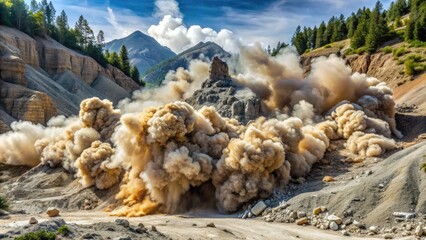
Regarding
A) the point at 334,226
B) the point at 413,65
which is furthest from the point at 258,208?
the point at 413,65

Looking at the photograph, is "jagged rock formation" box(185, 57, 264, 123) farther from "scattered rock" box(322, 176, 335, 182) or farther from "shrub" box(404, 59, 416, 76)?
"shrub" box(404, 59, 416, 76)

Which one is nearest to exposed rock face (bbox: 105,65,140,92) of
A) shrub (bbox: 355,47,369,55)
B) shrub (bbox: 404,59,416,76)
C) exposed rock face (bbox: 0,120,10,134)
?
exposed rock face (bbox: 0,120,10,134)

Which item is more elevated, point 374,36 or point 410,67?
point 374,36

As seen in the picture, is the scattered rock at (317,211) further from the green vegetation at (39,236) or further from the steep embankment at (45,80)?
the steep embankment at (45,80)

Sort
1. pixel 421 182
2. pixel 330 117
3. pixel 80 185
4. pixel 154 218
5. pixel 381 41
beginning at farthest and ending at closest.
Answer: pixel 381 41 → pixel 330 117 → pixel 80 185 → pixel 154 218 → pixel 421 182

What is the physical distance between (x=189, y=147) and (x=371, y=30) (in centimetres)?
5401

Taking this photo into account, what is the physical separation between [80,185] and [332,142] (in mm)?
24103

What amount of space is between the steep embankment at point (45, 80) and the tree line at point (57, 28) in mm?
3145

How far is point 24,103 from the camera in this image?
49.3m

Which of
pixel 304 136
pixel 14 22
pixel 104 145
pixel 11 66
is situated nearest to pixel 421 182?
pixel 304 136

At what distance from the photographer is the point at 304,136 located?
112 ft

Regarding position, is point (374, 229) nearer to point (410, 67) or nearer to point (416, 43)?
point (410, 67)

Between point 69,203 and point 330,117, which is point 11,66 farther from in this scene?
point 330,117

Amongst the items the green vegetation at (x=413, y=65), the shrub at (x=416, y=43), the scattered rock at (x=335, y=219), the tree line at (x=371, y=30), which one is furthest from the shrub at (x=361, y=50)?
the scattered rock at (x=335, y=219)
